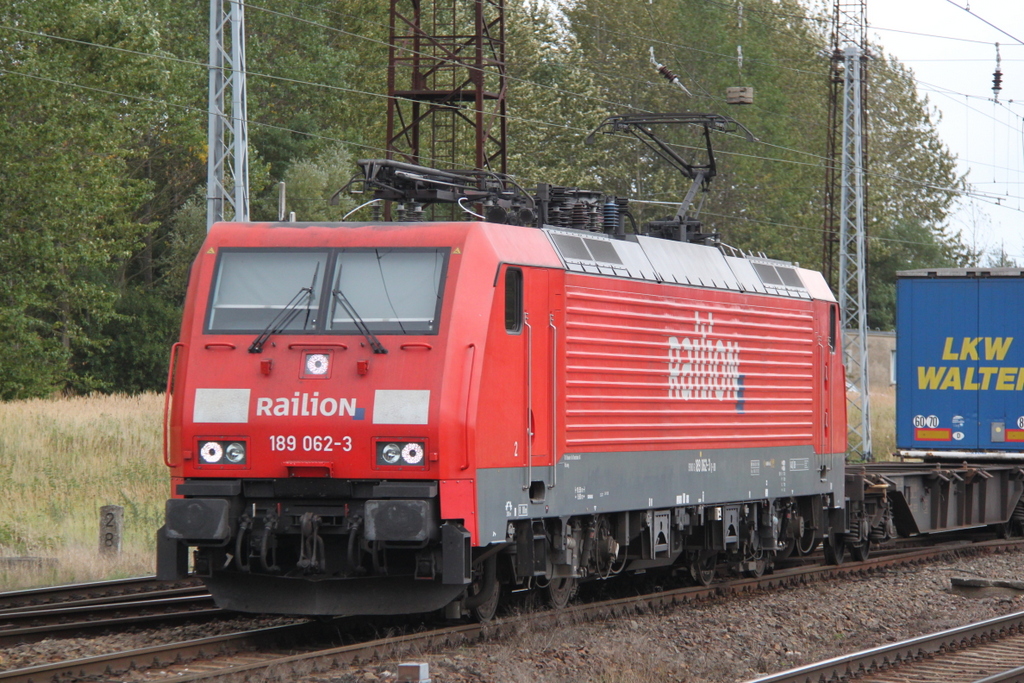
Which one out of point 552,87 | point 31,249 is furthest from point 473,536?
point 552,87

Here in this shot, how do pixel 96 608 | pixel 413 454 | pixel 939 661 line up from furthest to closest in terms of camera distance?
pixel 96 608 < pixel 939 661 < pixel 413 454

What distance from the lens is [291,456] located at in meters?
10.3

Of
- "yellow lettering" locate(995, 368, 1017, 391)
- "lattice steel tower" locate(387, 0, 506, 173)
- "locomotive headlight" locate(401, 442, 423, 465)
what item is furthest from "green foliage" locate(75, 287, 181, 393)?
"locomotive headlight" locate(401, 442, 423, 465)

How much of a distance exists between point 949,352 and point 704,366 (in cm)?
850

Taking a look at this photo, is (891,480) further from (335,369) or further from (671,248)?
(335,369)

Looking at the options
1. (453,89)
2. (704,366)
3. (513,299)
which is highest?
(453,89)

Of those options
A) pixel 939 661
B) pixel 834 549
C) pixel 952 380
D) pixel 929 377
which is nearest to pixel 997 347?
pixel 952 380

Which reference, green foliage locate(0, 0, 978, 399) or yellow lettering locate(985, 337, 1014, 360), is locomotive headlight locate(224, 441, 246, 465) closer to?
yellow lettering locate(985, 337, 1014, 360)

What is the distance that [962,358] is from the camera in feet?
68.7

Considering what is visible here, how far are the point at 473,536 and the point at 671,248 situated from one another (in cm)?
458

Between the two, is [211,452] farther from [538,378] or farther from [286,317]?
[538,378]

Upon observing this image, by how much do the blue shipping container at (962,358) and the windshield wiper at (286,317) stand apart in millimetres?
12018

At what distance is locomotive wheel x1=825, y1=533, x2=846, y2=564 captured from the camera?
682 inches

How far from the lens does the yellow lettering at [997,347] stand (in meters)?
20.6
